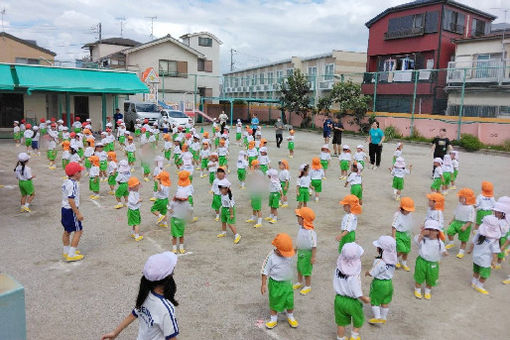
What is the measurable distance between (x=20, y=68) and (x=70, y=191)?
2082 cm

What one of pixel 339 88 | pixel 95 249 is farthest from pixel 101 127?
pixel 95 249

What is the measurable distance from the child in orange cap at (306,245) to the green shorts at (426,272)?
1618 mm

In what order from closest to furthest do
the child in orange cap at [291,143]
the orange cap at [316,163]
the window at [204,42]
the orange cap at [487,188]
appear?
the orange cap at [487,188]
the orange cap at [316,163]
the child in orange cap at [291,143]
the window at [204,42]

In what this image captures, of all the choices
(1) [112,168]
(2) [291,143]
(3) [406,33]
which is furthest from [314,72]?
(1) [112,168]

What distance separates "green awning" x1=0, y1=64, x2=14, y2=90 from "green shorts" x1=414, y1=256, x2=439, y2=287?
23129 mm

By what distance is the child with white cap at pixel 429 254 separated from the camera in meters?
6.19

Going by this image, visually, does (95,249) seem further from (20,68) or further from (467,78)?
(467,78)

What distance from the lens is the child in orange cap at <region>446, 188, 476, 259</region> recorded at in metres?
7.82

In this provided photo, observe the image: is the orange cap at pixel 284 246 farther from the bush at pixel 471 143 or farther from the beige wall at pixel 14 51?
the beige wall at pixel 14 51

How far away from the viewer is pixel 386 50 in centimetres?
3372

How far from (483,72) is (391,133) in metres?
6.38

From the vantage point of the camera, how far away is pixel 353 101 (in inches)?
1108

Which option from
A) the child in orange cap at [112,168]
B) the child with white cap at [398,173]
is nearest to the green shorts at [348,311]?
the child with white cap at [398,173]

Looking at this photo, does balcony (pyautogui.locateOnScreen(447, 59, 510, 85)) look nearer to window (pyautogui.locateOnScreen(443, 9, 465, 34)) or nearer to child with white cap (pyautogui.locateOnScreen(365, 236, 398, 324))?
window (pyautogui.locateOnScreen(443, 9, 465, 34))
